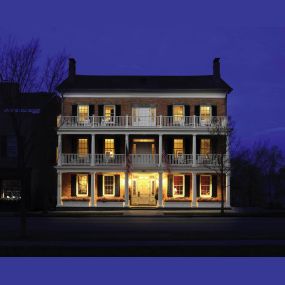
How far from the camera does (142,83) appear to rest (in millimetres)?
42969

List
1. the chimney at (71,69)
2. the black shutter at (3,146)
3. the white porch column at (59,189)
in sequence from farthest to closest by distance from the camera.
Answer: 1. the chimney at (71,69)
2. the black shutter at (3,146)
3. the white porch column at (59,189)

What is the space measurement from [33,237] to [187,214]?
16.7 m

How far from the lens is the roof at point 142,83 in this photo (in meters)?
41.4

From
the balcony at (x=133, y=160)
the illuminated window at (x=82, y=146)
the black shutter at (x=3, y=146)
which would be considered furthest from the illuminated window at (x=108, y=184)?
the black shutter at (x=3, y=146)

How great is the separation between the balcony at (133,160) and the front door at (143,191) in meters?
Answer: 1.59

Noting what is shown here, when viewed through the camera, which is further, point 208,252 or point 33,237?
point 33,237

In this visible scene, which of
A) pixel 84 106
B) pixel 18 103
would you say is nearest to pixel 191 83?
pixel 84 106

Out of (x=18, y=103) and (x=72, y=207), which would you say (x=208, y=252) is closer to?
(x=18, y=103)

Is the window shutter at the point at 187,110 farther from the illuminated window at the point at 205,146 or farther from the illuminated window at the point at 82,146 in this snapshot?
the illuminated window at the point at 82,146

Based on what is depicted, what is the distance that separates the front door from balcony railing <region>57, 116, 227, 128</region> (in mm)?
4160

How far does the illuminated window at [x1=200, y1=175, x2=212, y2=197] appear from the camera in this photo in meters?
41.1

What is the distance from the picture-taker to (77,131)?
41094 millimetres

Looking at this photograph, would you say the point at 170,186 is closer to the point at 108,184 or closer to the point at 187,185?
the point at 187,185

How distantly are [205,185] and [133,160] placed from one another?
18.9 ft
